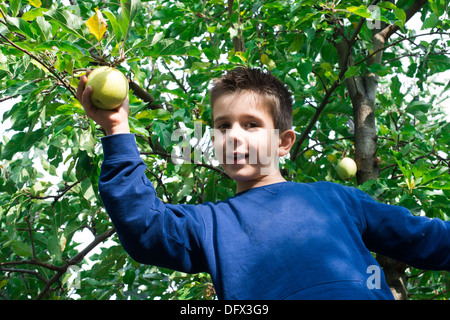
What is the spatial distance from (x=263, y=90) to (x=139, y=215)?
632 millimetres

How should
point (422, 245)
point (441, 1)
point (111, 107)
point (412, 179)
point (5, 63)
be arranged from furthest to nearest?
point (441, 1) < point (412, 179) < point (5, 63) < point (422, 245) < point (111, 107)

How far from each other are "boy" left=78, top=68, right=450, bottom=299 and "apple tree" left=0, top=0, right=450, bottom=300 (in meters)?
0.42

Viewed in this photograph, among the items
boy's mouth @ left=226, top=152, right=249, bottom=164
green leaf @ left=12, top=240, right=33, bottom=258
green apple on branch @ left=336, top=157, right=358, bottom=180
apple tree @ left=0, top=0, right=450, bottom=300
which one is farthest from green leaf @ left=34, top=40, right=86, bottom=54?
green apple on branch @ left=336, top=157, right=358, bottom=180

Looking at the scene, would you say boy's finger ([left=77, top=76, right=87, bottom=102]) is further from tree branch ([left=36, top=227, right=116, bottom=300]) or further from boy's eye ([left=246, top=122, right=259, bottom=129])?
tree branch ([left=36, top=227, right=116, bottom=300])

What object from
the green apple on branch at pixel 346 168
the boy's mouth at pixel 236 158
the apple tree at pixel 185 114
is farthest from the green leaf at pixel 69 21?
the green apple on branch at pixel 346 168

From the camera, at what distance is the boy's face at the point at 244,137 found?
132 centimetres

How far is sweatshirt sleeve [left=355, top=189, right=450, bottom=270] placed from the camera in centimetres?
131

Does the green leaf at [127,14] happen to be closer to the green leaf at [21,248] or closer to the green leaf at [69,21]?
the green leaf at [69,21]

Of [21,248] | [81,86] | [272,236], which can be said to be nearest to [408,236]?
[272,236]

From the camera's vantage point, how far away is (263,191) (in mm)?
1315
